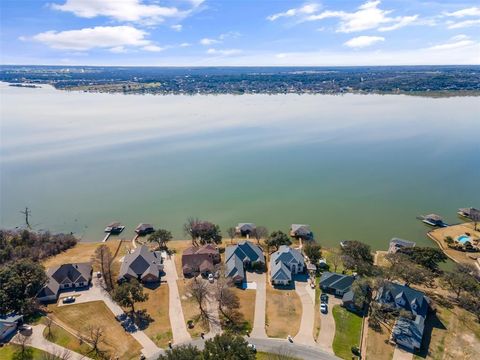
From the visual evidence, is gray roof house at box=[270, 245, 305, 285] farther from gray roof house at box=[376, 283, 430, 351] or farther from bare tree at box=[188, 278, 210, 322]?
gray roof house at box=[376, 283, 430, 351]

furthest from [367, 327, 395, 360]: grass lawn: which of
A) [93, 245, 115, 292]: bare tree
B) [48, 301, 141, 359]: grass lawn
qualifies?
[93, 245, 115, 292]: bare tree

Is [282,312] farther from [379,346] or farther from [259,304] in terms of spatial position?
[379,346]

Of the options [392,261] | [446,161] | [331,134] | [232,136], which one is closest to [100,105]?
[232,136]

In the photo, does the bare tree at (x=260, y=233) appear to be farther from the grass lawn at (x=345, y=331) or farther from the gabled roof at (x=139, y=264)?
the grass lawn at (x=345, y=331)

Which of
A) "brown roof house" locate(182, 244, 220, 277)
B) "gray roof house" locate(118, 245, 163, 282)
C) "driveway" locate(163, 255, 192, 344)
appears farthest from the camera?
"brown roof house" locate(182, 244, 220, 277)

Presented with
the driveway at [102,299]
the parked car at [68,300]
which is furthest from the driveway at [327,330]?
the parked car at [68,300]

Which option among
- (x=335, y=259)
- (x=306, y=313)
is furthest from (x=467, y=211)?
(x=306, y=313)
